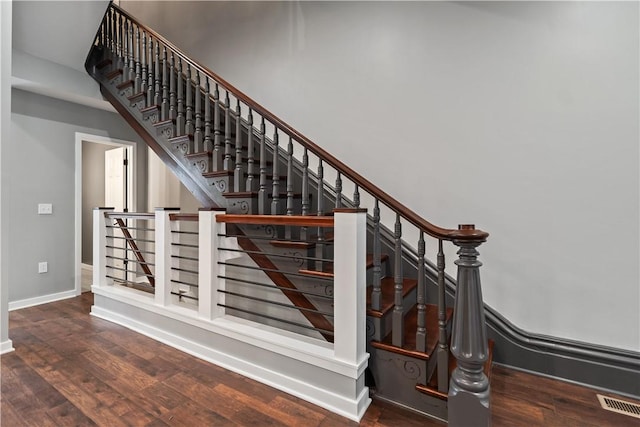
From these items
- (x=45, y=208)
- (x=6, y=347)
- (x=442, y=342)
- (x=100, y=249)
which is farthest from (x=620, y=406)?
(x=45, y=208)

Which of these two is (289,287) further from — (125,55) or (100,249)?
(125,55)

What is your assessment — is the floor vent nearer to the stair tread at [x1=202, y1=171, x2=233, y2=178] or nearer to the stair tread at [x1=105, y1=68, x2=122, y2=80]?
the stair tread at [x1=202, y1=171, x2=233, y2=178]

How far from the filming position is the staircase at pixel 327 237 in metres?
1.47

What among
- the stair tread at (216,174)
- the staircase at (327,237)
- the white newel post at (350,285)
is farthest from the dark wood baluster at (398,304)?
the stair tread at (216,174)

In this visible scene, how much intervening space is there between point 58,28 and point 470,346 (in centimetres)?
443

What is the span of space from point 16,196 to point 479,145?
4560 millimetres

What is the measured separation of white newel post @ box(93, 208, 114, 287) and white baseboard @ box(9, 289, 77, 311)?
3.26ft

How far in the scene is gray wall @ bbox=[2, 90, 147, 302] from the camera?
3326 millimetres

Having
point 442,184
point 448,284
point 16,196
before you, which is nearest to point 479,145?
point 442,184

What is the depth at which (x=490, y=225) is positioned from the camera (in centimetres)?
230

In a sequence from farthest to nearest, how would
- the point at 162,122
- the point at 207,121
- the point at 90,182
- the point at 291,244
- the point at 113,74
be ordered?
the point at 90,182 → the point at 113,74 → the point at 162,122 → the point at 207,121 → the point at 291,244

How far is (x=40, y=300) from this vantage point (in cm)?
348

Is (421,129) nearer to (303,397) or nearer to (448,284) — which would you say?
(448,284)

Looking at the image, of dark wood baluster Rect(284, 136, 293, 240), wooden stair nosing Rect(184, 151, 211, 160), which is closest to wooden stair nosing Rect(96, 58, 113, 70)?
wooden stair nosing Rect(184, 151, 211, 160)
